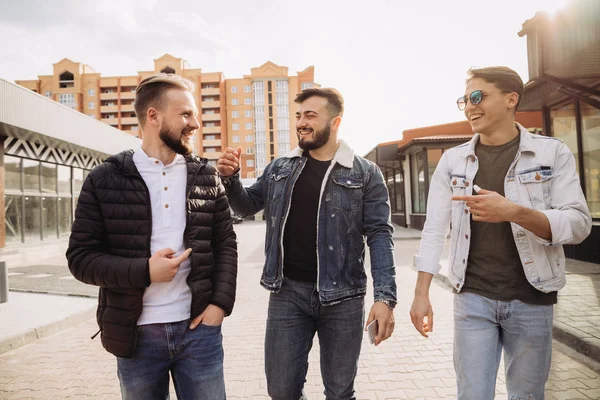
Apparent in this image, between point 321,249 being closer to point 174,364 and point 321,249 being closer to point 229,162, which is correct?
point 229,162

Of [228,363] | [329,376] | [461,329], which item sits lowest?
[228,363]

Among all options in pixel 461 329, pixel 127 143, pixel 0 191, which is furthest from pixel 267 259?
pixel 127 143

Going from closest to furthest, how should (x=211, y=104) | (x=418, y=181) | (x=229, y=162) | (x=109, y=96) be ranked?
(x=229, y=162) < (x=418, y=181) < (x=109, y=96) < (x=211, y=104)

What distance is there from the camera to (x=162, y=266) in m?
1.94

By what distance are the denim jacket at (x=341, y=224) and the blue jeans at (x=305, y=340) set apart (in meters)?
0.10

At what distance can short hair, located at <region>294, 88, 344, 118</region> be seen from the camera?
2785 millimetres

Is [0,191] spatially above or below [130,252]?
above

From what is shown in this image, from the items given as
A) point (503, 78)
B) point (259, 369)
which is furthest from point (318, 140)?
point (259, 369)

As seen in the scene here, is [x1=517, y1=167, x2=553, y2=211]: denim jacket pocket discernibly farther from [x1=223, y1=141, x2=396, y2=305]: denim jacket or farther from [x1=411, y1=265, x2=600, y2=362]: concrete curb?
[x1=411, y1=265, x2=600, y2=362]: concrete curb

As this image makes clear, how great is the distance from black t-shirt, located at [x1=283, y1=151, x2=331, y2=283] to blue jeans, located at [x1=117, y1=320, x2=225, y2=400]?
Result: 0.65 meters

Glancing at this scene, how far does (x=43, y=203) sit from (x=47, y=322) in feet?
58.6

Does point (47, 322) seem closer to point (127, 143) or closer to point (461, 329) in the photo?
point (461, 329)

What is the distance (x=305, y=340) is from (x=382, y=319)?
0.50m

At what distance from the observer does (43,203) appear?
21312 mm
